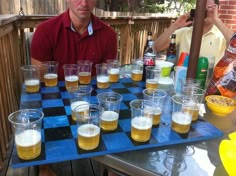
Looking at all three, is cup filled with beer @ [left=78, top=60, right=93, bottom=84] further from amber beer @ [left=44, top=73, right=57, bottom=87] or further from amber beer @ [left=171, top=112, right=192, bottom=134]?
amber beer @ [left=171, top=112, right=192, bottom=134]

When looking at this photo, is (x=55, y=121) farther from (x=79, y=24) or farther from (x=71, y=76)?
(x=79, y=24)

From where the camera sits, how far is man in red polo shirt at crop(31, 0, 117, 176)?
6.93 feet

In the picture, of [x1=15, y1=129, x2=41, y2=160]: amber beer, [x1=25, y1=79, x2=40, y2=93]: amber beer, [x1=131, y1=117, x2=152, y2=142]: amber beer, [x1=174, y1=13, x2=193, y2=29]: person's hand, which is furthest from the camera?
[x1=174, y1=13, x2=193, y2=29]: person's hand

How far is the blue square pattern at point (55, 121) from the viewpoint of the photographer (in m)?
1.12

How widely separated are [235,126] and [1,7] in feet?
11.6

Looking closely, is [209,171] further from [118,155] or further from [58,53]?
[58,53]

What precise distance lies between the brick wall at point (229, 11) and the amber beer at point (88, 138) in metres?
3.59

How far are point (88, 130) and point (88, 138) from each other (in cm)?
5

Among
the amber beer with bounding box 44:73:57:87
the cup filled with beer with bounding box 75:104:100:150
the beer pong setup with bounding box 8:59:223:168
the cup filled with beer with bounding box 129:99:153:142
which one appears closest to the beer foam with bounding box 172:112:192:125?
the beer pong setup with bounding box 8:59:223:168

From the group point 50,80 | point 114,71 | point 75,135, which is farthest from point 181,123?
point 50,80

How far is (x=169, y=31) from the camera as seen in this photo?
2449 mm

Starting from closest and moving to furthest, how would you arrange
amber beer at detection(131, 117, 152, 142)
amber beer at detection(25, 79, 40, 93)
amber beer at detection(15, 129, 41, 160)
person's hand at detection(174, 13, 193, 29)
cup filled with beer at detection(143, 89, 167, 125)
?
amber beer at detection(15, 129, 41, 160) → amber beer at detection(131, 117, 152, 142) → cup filled with beer at detection(143, 89, 167, 125) → amber beer at detection(25, 79, 40, 93) → person's hand at detection(174, 13, 193, 29)

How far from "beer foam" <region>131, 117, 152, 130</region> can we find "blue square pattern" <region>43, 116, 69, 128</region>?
1.09ft

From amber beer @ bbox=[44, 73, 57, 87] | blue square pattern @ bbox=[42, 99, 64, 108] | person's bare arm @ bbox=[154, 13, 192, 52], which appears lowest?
blue square pattern @ bbox=[42, 99, 64, 108]
